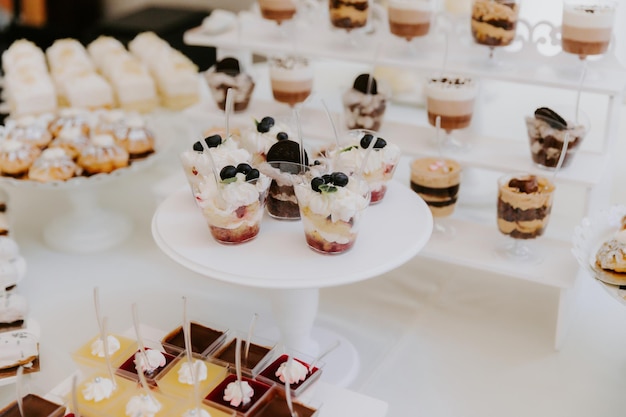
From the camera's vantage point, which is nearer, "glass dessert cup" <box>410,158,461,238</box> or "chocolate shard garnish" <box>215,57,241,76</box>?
"glass dessert cup" <box>410,158,461,238</box>

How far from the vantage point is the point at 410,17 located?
1951mm

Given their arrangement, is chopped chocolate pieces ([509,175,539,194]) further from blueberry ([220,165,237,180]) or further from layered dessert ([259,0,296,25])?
layered dessert ([259,0,296,25])

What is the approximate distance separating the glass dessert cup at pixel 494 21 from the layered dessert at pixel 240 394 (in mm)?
1019

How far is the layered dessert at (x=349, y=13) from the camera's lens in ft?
6.73

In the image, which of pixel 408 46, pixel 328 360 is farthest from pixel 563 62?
pixel 328 360

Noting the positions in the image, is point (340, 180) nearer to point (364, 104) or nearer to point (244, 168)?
point (244, 168)

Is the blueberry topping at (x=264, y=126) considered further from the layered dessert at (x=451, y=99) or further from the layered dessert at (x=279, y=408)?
the layered dessert at (x=279, y=408)

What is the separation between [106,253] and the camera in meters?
2.27

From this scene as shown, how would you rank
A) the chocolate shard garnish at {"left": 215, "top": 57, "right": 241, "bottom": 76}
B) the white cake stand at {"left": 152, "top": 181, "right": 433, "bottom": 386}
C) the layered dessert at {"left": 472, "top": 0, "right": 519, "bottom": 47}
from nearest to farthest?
the white cake stand at {"left": 152, "top": 181, "right": 433, "bottom": 386}
the layered dessert at {"left": 472, "top": 0, "right": 519, "bottom": 47}
the chocolate shard garnish at {"left": 215, "top": 57, "right": 241, "bottom": 76}

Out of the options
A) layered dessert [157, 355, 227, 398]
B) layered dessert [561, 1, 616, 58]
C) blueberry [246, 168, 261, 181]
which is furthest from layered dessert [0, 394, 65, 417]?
layered dessert [561, 1, 616, 58]

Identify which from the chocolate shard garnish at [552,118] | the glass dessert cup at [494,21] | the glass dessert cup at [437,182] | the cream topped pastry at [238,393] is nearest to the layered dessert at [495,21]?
the glass dessert cup at [494,21]

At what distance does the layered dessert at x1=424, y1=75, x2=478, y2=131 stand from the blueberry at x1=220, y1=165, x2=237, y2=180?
69cm

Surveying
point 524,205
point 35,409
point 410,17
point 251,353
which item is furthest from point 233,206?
point 410,17

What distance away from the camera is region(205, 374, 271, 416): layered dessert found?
1417mm
